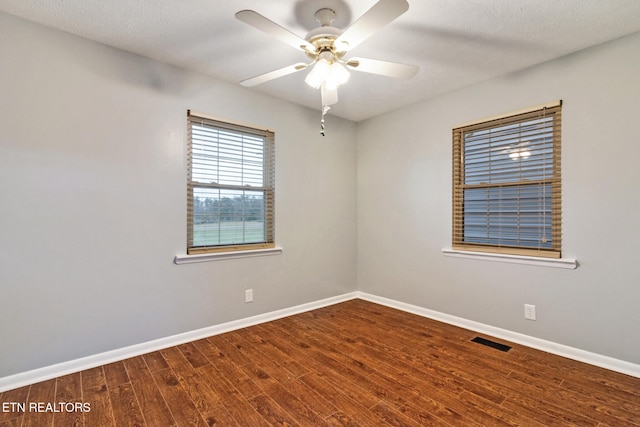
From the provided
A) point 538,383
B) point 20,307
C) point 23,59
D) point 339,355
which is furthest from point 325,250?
point 23,59

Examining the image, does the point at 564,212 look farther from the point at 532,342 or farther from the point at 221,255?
the point at 221,255

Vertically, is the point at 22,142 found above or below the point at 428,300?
above

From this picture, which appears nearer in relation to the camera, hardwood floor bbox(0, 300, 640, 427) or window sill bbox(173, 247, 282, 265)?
hardwood floor bbox(0, 300, 640, 427)

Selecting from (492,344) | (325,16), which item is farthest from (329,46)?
(492,344)

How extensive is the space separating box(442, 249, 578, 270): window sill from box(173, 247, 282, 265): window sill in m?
1.86

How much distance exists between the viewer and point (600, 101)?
7.84 ft

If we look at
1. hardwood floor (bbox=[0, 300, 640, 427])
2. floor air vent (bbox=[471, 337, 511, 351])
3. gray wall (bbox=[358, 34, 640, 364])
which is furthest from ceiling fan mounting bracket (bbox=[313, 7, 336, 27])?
floor air vent (bbox=[471, 337, 511, 351])

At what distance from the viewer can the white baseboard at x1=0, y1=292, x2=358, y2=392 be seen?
2.09 m

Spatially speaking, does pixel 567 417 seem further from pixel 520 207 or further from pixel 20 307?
pixel 20 307

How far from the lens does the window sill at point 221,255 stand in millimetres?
2777

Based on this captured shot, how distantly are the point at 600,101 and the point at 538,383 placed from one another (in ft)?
6.98

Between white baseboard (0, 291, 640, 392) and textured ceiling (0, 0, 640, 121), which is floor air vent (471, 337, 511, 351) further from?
textured ceiling (0, 0, 640, 121)

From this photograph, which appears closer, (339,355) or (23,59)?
(23,59)

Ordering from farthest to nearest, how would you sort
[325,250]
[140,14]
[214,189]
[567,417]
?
[325,250], [214,189], [140,14], [567,417]
